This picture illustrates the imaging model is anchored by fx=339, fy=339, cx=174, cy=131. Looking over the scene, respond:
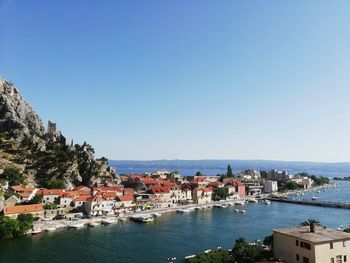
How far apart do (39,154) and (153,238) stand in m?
38.5

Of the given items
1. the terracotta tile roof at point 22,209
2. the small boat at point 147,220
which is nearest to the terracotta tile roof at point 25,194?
the terracotta tile roof at point 22,209

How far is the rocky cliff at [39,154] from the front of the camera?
62.0 m

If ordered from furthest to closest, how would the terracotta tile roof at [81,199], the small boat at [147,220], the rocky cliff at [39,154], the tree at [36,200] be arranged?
the rocky cliff at [39,154] → the terracotta tile roof at [81,199] → the tree at [36,200] → the small boat at [147,220]

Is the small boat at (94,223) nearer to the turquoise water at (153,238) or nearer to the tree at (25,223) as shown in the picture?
the turquoise water at (153,238)

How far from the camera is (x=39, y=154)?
67.2 m

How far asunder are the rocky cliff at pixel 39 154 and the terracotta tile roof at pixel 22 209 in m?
11.5

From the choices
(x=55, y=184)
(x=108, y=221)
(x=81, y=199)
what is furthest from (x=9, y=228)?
(x=55, y=184)

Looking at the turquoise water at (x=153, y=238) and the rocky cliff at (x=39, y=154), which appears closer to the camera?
the turquoise water at (x=153, y=238)

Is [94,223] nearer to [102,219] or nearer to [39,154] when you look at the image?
[102,219]

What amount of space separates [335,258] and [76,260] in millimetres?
21570

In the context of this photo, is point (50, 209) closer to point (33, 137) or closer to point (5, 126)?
point (33, 137)

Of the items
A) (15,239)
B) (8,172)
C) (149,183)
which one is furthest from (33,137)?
(15,239)

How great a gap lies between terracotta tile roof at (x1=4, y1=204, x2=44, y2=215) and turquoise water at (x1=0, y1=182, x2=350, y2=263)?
23.8ft

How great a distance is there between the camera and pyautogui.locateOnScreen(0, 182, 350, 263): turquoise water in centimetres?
3122
